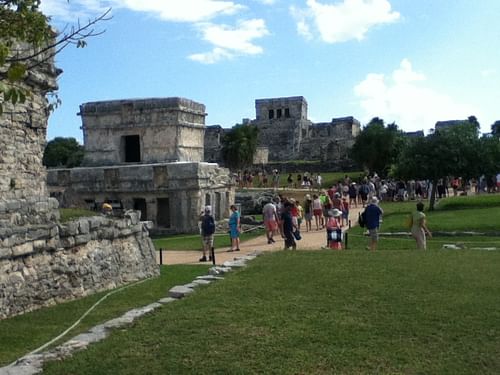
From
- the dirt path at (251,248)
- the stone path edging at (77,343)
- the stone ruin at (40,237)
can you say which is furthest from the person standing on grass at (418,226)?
the stone path edging at (77,343)

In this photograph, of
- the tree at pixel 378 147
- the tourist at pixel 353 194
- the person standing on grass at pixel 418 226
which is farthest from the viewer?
the tree at pixel 378 147

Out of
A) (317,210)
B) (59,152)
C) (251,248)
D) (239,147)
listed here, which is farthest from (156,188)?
(59,152)

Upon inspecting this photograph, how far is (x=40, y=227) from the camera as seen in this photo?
Result: 9.20m

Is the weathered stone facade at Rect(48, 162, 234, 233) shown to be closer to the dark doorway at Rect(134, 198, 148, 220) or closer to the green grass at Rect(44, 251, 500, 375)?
the dark doorway at Rect(134, 198, 148, 220)

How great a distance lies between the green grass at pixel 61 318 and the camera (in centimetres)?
691

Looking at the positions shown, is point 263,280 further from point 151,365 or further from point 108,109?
point 108,109

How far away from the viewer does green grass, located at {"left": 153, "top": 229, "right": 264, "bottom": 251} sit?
18.5 m

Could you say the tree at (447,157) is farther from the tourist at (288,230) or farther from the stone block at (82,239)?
the stone block at (82,239)

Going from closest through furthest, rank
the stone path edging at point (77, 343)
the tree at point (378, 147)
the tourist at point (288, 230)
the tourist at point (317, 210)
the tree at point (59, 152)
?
the stone path edging at point (77, 343) → the tourist at point (288, 230) → the tourist at point (317, 210) → the tree at point (378, 147) → the tree at point (59, 152)

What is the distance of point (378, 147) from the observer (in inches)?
1753

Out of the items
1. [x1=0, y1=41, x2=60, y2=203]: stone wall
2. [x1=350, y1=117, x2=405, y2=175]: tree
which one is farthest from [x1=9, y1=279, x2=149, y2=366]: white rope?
[x1=350, y1=117, x2=405, y2=175]: tree

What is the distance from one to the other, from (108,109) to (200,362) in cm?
2123

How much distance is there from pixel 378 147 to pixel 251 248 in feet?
95.8

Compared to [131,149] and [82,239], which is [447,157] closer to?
[131,149]
